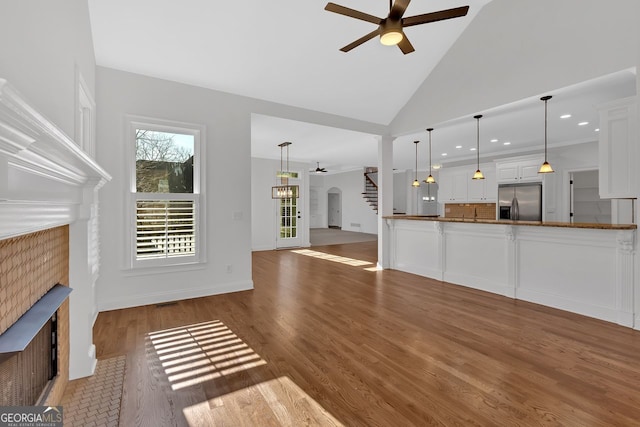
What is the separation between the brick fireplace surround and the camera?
1281 mm

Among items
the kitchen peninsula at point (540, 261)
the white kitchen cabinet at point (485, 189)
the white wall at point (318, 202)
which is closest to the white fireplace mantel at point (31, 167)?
the kitchen peninsula at point (540, 261)

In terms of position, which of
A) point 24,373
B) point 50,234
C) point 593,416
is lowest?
point 593,416

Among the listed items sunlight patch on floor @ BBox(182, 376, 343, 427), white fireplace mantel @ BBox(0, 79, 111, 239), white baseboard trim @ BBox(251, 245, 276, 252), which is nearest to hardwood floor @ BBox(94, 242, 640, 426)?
sunlight patch on floor @ BBox(182, 376, 343, 427)

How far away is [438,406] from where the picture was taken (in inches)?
74.4

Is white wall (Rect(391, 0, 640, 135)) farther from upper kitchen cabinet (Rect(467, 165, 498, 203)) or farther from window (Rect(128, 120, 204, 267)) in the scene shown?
upper kitchen cabinet (Rect(467, 165, 498, 203))

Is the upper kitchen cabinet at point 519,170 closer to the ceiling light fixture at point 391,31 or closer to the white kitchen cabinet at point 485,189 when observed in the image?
the white kitchen cabinet at point 485,189

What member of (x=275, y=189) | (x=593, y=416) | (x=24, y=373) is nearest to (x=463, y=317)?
(x=593, y=416)

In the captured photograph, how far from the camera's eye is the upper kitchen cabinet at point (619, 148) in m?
3.19

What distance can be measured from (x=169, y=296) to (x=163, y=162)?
6.02 ft

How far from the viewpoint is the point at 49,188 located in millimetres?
1422

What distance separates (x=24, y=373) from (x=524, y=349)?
11.6 ft

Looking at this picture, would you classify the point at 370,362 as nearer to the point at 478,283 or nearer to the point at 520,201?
the point at 478,283

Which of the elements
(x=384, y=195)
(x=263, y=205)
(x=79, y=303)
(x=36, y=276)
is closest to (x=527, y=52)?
(x=384, y=195)

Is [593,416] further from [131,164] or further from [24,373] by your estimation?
[131,164]
